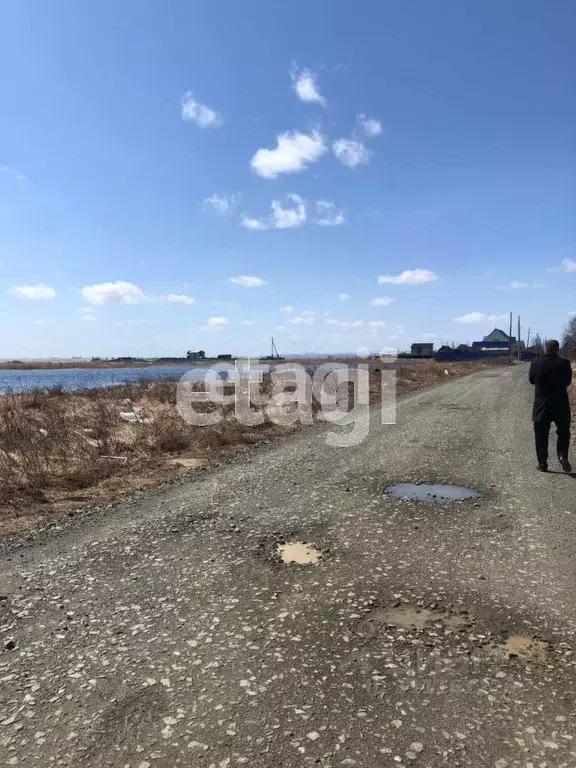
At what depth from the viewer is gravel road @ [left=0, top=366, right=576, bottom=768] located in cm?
272

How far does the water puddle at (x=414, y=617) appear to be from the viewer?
12.7 feet

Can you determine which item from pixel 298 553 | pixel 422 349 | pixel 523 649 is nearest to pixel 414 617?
pixel 523 649

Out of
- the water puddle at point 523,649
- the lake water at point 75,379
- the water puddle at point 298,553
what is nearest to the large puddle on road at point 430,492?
the water puddle at point 298,553

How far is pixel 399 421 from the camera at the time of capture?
14945 mm

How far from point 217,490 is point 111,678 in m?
4.77

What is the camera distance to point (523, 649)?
3.54 metres

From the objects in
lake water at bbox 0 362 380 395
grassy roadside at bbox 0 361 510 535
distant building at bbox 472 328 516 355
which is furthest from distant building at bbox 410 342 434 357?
grassy roadside at bbox 0 361 510 535

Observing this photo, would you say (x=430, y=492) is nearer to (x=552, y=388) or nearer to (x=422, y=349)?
(x=552, y=388)

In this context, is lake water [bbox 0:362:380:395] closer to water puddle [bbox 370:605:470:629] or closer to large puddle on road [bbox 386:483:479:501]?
large puddle on road [bbox 386:483:479:501]

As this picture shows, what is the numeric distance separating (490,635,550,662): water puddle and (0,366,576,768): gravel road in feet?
0.05

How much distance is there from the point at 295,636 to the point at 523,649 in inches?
60.7

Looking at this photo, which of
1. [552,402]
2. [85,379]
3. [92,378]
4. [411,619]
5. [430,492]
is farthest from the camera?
[85,379]

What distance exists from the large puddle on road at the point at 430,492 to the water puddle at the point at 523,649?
3562 mm

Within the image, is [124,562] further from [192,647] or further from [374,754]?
[374,754]
